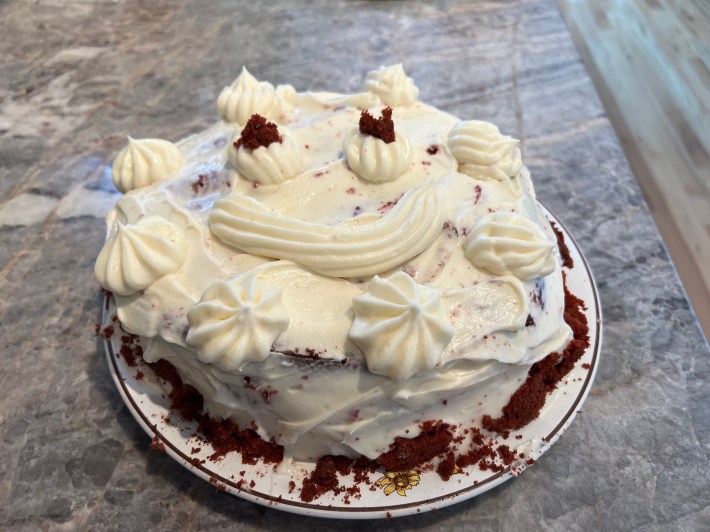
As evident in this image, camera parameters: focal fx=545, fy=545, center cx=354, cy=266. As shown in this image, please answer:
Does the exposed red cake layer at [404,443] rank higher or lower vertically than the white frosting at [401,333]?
lower

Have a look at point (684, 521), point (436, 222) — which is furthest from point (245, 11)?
point (684, 521)

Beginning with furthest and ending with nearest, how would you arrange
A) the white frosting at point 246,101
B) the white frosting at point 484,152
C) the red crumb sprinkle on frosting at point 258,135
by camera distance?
1. the white frosting at point 246,101
2. the white frosting at point 484,152
3. the red crumb sprinkle on frosting at point 258,135

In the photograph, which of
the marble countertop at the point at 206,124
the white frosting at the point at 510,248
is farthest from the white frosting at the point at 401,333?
the marble countertop at the point at 206,124

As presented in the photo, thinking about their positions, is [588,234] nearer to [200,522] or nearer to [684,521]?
[684,521]

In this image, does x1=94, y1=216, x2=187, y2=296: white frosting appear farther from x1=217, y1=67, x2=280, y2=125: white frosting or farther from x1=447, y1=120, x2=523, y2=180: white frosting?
x1=447, y1=120, x2=523, y2=180: white frosting

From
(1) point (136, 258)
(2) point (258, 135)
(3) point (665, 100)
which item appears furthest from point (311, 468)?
(3) point (665, 100)

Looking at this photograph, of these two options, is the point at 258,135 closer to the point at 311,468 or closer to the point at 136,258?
the point at 136,258

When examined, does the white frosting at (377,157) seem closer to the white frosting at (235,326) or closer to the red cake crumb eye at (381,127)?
the red cake crumb eye at (381,127)

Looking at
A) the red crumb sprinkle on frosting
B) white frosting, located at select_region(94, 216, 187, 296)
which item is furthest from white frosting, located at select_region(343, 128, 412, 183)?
white frosting, located at select_region(94, 216, 187, 296)
